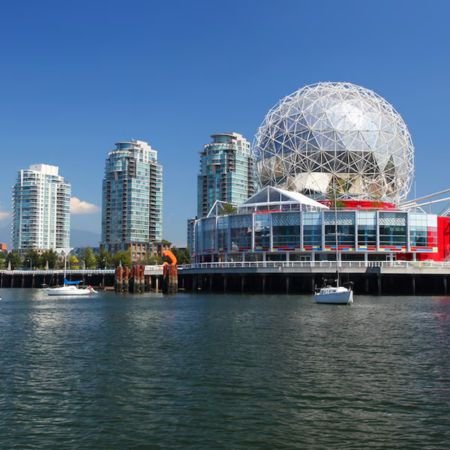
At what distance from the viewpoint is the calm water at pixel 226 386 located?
20234 mm

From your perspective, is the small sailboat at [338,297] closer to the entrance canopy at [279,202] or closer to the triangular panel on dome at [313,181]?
the entrance canopy at [279,202]

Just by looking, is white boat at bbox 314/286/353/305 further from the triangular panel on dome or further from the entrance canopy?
the triangular panel on dome

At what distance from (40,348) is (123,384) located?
1244 cm

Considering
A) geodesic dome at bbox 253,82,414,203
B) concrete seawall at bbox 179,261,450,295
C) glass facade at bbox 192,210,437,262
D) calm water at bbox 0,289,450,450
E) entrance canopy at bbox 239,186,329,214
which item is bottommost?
calm water at bbox 0,289,450,450

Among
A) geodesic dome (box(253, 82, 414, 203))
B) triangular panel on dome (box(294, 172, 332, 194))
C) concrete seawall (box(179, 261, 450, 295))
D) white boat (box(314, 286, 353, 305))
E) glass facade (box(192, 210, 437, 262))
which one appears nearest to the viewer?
white boat (box(314, 286, 353, 305))

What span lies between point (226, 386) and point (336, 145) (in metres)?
102

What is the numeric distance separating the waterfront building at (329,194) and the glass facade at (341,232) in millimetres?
168

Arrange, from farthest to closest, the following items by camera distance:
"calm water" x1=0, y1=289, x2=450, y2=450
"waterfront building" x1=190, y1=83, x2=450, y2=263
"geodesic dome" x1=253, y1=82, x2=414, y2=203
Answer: "geodesic dome" x1=253, y1=82, x2=414, y2=203 < "waterfront building" x1=190, y1=83, x2=450, y2=263 < "calm water" x1=0, y1=289, x2=450, y2=450

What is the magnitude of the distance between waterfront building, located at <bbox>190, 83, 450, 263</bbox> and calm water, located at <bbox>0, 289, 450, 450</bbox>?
2412 inches

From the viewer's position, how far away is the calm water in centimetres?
2023

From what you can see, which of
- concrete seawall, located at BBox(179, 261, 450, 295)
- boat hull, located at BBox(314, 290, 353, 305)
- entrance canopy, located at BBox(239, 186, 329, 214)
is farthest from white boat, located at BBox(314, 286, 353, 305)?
entrance canopy, located at BBox(239, 186, 329, 214)

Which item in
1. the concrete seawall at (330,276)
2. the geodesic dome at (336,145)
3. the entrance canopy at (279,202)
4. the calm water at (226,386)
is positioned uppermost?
the geodesic dome at (336,145)

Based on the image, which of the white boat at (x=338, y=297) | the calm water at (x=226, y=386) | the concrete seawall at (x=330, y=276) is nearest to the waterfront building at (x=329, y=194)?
the concrete seawall at (x=330, y=276)

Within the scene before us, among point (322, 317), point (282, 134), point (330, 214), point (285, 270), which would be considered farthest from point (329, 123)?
point (322, 317)
